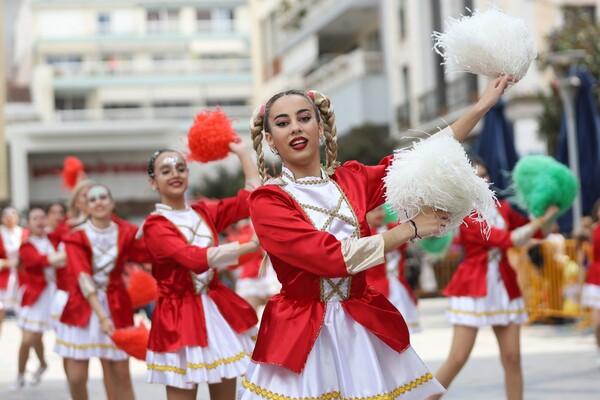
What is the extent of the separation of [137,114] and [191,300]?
151 ft

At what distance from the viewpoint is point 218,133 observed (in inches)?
271

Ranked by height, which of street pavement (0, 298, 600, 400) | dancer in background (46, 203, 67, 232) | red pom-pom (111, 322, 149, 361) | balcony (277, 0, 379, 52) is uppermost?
balcony (277, 0, 379, 52)

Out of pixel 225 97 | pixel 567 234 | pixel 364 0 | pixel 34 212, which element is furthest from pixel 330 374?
pixel 225 97

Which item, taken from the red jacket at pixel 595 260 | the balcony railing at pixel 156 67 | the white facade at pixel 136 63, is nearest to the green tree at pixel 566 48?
the red jacket at pixel 595 260

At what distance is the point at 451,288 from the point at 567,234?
8940 millimetres

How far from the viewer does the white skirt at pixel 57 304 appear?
10.7 m

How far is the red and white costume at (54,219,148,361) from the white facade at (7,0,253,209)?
39177mm

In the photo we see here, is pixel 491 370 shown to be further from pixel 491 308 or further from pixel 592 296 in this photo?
pixel 491 308

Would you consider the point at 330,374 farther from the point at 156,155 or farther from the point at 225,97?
the point at 225,97

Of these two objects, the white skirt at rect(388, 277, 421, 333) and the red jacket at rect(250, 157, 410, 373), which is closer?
the red jacket at rect(250, 157, 410, 373)

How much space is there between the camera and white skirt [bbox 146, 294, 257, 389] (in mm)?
6477

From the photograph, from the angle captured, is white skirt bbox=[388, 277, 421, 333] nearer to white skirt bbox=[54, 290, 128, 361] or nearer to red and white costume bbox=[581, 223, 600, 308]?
red and white costume bbox=[581, 223, 600, 308]

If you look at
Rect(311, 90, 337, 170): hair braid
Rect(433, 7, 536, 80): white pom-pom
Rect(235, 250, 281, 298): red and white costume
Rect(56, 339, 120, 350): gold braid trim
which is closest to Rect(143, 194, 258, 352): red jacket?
Rect(56, 339, 120, 350): gold braid trim

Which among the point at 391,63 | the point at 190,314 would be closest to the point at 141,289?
the point at 190,314
